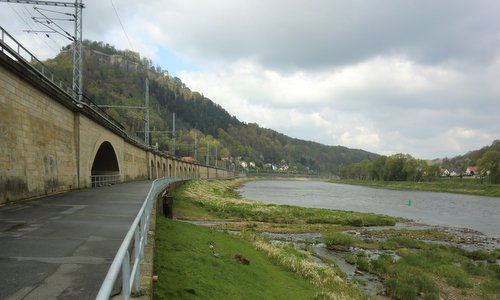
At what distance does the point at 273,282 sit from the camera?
42.2 ft

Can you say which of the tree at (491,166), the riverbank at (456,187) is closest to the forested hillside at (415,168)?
the tree at (491,166)

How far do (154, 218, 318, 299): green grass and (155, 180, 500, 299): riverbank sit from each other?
6cm

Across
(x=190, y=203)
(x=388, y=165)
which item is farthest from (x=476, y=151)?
(x=190, y=203)

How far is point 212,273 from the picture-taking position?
36.0ft

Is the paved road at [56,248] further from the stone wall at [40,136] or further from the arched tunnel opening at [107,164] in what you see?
the arched tunnel opening at [107,164]

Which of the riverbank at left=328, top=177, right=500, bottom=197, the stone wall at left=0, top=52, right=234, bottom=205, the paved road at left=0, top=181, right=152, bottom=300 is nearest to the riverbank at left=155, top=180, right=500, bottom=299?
the paved road at left=0, top=181, right=152, bottom=300

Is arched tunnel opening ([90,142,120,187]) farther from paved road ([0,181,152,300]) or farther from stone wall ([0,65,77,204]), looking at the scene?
paved road ([0,181,152,300])

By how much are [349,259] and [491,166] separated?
105357 mm

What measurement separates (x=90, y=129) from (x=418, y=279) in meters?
22.7

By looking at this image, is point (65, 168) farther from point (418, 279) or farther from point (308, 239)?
point (418, 279)

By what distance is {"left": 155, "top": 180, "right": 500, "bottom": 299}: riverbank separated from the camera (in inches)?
491

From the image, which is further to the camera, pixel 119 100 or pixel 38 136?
pixel 119 100

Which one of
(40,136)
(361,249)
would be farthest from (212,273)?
(361,249)

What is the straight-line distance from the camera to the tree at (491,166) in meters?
105
